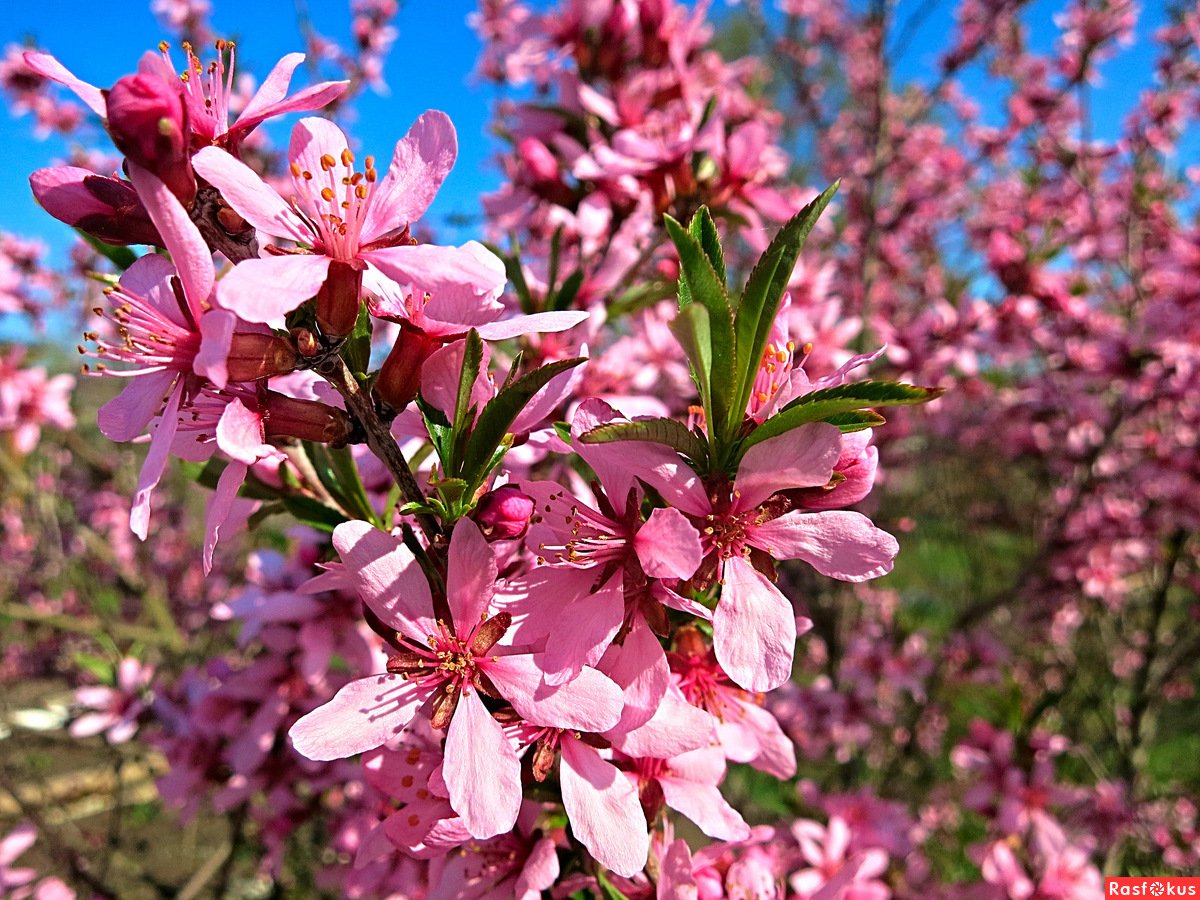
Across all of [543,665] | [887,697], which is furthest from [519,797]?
[887,697]

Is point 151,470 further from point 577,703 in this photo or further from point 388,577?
point 577,703

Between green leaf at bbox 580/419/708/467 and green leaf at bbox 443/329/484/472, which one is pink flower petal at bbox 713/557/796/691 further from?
green leaf at bbox 443/329/484/472

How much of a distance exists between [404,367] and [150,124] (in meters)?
0.37

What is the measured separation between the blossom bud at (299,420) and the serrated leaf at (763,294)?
504 mm

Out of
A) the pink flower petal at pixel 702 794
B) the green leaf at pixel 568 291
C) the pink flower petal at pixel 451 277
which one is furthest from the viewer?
the green leaf at pixel 568 291

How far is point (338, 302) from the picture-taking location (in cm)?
84

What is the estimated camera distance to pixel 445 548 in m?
0.99

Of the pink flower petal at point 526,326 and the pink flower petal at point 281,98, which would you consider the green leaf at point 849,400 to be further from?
the pink flower petal at point 281,98

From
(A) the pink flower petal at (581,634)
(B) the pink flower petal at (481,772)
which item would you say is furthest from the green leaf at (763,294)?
(B) the pink flower petal at (481,772)

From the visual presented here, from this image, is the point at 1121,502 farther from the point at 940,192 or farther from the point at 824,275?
the point at 940,192

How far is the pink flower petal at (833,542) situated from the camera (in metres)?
0.85

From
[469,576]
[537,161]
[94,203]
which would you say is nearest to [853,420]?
[469,576]

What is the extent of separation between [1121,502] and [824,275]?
108 inches

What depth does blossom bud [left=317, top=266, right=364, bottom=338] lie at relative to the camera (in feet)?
2.74
